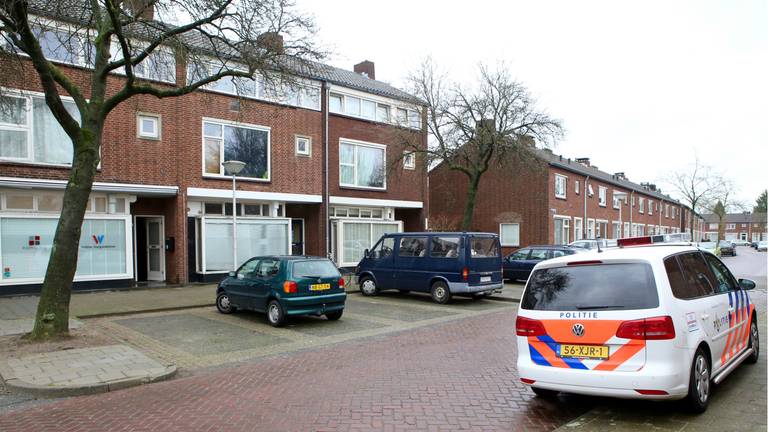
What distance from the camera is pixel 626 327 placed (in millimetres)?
4918

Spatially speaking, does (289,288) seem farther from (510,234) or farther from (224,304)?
(510,234)

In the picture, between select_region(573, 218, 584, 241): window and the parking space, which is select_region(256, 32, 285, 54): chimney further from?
select_region(573, 218, 584, 241): window

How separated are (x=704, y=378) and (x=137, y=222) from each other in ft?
57.2

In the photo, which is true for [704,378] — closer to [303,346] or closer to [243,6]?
[303,346]

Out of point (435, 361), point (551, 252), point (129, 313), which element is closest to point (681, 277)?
point (435, 361)

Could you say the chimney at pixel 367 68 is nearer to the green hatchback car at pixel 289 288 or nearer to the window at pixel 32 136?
the window at pixel 32 136

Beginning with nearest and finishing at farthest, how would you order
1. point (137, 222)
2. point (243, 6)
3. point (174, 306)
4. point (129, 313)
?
point (243, 6) < point (129, 313) < point (174, 306) < point (137, 222)

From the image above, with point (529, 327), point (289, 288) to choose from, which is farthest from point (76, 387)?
point (529, 327)

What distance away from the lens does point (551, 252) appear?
19.3 meters

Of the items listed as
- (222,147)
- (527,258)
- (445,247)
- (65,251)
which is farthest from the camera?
(527,258)

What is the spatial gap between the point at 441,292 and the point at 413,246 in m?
1.51

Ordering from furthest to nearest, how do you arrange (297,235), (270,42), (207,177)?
1. (297,235)
2. (207,177)
3. (270,42)

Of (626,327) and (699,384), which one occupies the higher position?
(626,327)

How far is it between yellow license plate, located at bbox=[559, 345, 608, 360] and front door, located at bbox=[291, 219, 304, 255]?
17600 millimetres
